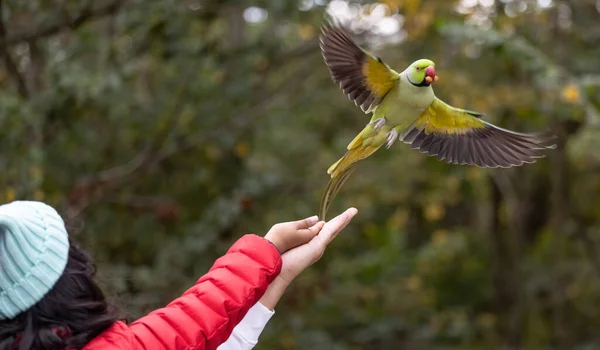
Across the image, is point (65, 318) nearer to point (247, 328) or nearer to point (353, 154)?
point (247, 328)

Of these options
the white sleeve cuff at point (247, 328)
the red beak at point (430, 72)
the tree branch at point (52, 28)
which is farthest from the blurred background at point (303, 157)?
the red beak at point (430, 72)

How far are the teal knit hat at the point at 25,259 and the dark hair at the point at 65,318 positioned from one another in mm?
19

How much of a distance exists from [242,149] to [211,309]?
3.80 meters

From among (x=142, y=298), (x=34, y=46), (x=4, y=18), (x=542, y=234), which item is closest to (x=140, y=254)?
(x=142, y=298)

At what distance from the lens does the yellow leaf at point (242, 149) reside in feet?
16.3

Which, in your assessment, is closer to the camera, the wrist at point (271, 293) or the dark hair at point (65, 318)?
the dark hair at point (65, 318)

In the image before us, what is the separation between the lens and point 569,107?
149 inches

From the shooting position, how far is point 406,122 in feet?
4.09

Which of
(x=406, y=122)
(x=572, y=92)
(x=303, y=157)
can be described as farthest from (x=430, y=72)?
(x=303, y=157)

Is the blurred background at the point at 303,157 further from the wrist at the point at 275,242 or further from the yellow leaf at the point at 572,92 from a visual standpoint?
the wrist at the point at 275,242

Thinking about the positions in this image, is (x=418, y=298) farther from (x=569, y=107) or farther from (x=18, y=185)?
(x=18, y=185)

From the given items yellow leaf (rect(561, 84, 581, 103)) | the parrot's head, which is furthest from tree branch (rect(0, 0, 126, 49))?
the parrot's head

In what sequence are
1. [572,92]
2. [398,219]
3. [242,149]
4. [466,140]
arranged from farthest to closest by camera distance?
[398,219] < [242,149] < [572,92] < [466,140]

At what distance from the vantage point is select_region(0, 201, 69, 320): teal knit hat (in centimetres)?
110
